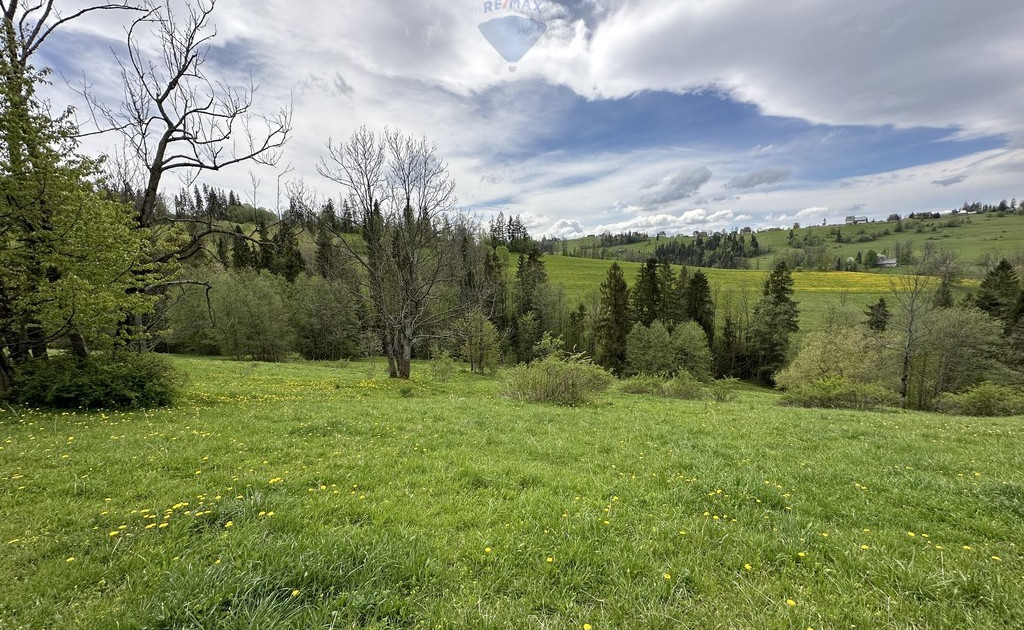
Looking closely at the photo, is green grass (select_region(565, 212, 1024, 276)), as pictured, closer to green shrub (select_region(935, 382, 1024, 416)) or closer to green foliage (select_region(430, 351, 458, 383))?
green shrub (select_region(935, 382, 1024, 416))

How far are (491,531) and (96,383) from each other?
12179 millimetres

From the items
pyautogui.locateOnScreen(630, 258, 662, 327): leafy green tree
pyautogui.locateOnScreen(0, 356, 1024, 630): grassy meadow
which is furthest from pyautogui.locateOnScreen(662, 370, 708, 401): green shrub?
pyautogui.locateOnScreen(630, 258, 662, 327): leafy green tree

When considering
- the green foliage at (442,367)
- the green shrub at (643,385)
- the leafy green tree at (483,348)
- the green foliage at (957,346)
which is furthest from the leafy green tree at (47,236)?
the green foliage at (957,346)

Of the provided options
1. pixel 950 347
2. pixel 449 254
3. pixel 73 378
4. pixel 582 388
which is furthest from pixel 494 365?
pixel 950 347

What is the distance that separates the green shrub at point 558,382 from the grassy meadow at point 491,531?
7.20 metres

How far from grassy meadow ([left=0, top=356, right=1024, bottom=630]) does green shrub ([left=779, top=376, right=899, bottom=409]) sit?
13.9m

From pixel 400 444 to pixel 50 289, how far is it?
8.87m

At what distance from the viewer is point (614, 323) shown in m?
52.6

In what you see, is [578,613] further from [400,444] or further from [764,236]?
[764,236]

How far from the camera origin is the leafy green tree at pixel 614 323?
52.0 m

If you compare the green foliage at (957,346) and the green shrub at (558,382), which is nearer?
the green shrub at (558,382)

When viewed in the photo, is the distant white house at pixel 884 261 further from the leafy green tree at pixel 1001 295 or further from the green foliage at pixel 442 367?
the green foliage at pixel 442 367

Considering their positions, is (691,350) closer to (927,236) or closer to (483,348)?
(483,348)

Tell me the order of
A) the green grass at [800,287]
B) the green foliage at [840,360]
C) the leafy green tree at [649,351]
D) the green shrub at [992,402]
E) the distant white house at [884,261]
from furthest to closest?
the distant white house at [884,261]
the green grass at [800,287]
the leafy green tree at [649,351]
the green foliage at [840,360]
the green shrub at [992,402]
